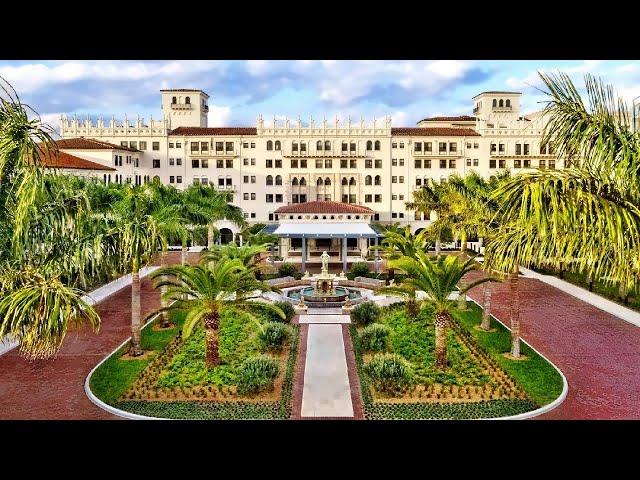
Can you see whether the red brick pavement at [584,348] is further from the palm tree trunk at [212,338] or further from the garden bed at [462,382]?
the palm tree trunk at [212,338]

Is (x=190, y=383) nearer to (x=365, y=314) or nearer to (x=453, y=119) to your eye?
(x=365, y=314)

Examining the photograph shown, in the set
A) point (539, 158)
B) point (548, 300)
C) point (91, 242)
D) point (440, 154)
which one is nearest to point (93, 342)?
point (91, 242)

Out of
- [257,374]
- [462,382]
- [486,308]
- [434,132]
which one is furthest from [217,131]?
[462,382]

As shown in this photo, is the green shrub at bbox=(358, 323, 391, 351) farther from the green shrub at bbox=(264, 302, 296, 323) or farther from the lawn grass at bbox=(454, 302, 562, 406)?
the green shrub at bbox=(264, 302, 296, 323)

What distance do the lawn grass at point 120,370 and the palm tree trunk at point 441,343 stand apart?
892 cm

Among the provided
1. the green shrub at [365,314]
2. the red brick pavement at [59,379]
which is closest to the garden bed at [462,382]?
the green shrub at [365,314]

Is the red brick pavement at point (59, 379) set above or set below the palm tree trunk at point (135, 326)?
below

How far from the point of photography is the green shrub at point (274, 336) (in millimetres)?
19766

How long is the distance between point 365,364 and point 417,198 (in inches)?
901

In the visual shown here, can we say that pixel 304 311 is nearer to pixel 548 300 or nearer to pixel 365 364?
pixel 365 364

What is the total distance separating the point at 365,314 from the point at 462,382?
7.85m

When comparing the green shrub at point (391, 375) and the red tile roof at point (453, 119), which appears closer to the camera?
the green shrub at point (391, 375)

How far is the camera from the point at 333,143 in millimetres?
59250

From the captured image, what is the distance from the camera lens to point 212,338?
706 inches
